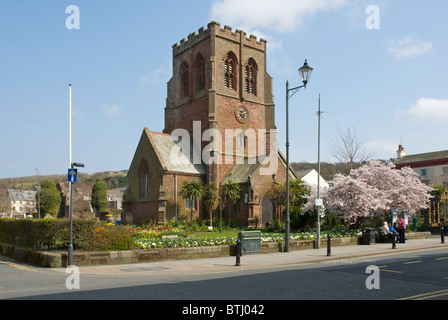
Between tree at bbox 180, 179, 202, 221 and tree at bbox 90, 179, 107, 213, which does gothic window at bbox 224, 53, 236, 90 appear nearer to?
tree at bbox 180, 179, 202, 221

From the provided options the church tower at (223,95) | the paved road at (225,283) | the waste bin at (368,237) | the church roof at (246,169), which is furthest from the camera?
the church tower at (223,95)

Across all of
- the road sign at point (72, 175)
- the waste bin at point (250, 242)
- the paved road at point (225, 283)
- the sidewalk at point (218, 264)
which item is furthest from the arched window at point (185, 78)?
the paved road at point (225, 283)

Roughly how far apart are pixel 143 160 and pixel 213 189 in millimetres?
8789

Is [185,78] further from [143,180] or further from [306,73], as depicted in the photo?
[306,73]

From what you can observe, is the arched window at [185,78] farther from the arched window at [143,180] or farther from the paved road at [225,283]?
the paved road at [225,283]

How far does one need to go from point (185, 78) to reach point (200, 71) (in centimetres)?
306

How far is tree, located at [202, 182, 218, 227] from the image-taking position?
40.5 m

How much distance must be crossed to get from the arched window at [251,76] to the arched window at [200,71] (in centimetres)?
528

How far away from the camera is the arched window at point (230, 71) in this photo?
46.8 metres

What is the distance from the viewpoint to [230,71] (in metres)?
47.2

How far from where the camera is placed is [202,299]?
8320mm

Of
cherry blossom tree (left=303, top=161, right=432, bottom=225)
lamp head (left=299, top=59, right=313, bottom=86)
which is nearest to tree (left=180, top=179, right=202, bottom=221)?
cherry blossom tree (left=303, top=161, right=432, bottom=225)
